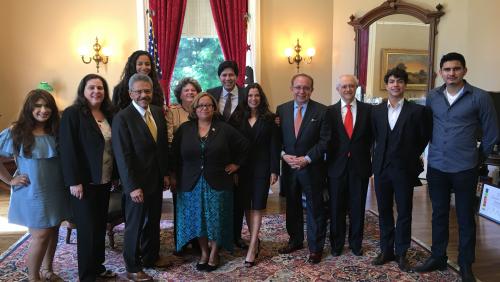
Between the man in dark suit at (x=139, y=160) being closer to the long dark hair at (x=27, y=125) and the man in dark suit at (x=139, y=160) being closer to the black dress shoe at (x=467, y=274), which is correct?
the long dark hair at (x=27, y=125)

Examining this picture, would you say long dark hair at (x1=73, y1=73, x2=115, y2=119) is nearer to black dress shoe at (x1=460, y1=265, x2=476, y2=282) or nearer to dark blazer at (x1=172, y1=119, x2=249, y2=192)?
dark blazer at (x1=172, y1=119, x2=249, y2=192)

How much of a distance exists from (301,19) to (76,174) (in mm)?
5019

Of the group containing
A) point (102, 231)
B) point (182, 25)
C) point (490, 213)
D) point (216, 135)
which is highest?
point (182, 25)

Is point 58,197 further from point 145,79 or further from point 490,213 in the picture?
point 490,213

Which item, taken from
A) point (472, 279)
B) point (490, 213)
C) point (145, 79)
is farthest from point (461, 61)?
point (490, 213)

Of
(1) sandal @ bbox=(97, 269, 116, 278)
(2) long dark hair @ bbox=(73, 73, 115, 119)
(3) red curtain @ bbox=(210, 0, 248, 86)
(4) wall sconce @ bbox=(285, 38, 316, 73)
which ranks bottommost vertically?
(1) sandal @ bbox=(97, 269, 116, 278)

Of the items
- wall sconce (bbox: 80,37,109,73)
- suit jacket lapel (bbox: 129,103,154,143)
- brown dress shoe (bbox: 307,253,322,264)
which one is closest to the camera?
suit jacket lapel (bbox: 129,103,154,143)

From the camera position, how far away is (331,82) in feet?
22.2

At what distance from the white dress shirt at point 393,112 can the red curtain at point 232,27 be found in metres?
3.67

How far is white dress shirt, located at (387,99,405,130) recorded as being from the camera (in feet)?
9.34

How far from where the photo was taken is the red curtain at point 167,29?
6059 millimetres

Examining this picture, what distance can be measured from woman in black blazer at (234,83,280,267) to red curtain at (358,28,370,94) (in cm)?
369

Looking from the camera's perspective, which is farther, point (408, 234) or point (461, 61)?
point (408, 234)

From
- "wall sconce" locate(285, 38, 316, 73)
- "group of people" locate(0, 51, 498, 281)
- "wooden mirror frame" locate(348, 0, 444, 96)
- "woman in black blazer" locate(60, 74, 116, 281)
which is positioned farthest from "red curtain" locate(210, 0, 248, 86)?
"woman in black blazer" locate(60, 74, 116, 281)
